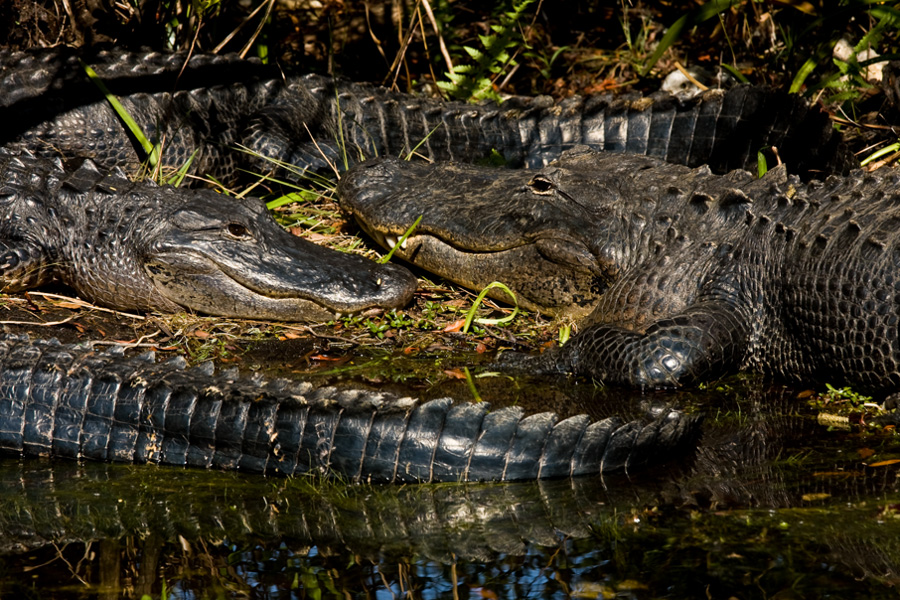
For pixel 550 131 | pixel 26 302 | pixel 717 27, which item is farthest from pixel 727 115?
pixel 26 302

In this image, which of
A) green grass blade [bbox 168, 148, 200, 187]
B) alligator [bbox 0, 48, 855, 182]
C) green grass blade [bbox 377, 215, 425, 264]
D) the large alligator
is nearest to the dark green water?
the large alligator

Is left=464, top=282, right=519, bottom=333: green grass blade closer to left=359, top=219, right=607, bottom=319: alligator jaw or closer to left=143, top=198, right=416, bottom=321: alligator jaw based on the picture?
left=359, top=219, right=607, bottom=319: alligator jaw

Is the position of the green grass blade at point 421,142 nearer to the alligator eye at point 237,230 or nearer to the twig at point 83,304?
the alligator eye at point 237,230

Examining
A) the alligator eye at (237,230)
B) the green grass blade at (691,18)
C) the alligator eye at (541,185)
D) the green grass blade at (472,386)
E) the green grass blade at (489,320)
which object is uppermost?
the green grass blade at (691,18)

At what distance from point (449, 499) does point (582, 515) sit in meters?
0.40

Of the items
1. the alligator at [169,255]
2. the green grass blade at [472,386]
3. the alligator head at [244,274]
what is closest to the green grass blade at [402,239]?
the alligator at [169,255]

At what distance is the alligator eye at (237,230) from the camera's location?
4539 millimetres

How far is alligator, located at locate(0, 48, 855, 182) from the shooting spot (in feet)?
19.4

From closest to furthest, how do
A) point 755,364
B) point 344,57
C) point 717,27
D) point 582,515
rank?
point 582,515, point 755,364, point 717,27, point 344,57

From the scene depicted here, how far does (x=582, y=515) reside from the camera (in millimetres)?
2592

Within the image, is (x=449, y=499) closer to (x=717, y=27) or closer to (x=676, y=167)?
(x=676, y=167)

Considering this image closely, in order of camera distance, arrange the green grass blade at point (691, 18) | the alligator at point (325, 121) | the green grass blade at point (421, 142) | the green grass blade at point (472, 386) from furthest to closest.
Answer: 1. the green grass blade at point (421, 142)
2. the alligator at point (325, 121)
3. the green grass blade at point (691, 18)
4. the green grass blade at point (472, 386)

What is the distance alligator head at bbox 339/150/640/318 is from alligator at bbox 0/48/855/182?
1093mm

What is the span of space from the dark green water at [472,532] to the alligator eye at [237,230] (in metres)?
1.65
